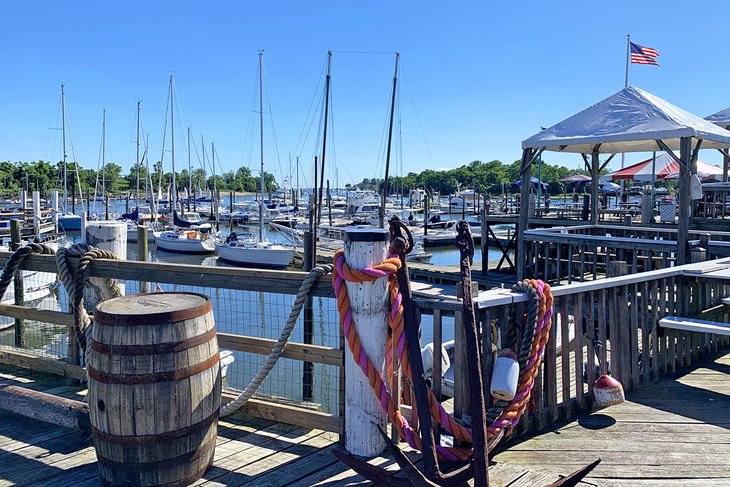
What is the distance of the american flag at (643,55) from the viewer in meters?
19.6

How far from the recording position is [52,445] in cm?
351

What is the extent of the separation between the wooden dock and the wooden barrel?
0.28 meters

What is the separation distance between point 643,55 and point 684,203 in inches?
583

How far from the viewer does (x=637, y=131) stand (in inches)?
312

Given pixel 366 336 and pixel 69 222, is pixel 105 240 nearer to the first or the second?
pixel 366 336

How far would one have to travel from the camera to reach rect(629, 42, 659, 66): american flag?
19594 millimetres

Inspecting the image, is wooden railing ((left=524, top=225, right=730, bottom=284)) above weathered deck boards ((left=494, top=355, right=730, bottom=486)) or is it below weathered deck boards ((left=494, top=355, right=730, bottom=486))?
above

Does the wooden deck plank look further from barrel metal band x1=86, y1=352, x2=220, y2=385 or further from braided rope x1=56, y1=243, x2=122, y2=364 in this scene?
braided rope x1=56, y1=243, x2=122, y2=364

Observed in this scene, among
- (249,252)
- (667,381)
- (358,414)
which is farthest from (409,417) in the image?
(249,252)

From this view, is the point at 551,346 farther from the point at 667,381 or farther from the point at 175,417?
the point at 175,417

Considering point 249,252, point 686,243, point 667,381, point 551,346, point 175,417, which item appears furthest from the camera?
point 249,252

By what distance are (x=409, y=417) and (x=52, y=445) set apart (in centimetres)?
227

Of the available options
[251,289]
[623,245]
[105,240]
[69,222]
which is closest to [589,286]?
[251,289]

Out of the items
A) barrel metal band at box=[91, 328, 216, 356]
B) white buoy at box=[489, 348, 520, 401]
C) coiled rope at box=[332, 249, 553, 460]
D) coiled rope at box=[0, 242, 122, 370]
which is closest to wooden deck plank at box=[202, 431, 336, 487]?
coiled rope at box=[332, 249, 553, 460]
